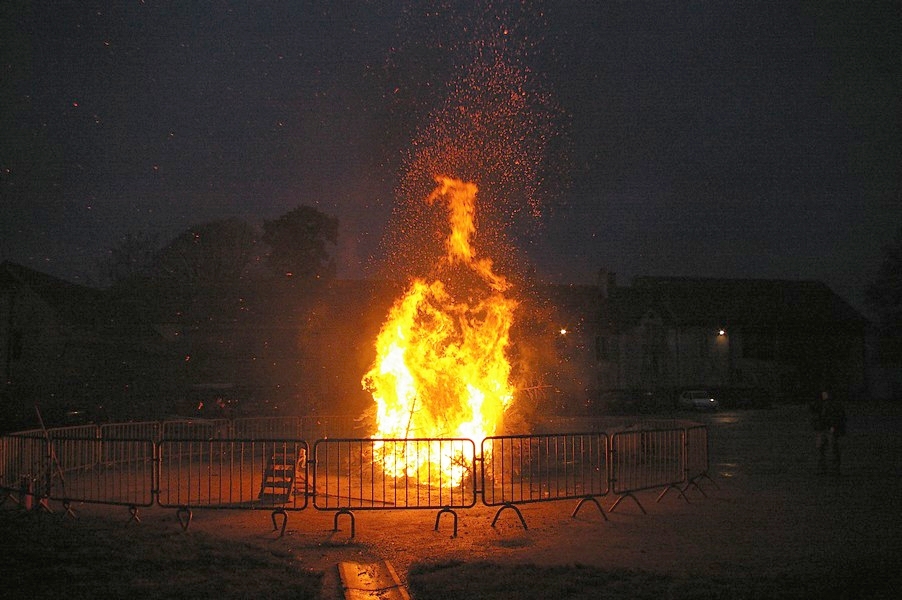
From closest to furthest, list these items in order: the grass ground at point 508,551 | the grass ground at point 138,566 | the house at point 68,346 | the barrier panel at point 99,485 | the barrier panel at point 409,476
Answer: the grass ground at point 138,566 → the grass ground at point 508,551 → the barrier panel at point 99,485 → the barrier panel at point 409,476 → the house at point 68,346

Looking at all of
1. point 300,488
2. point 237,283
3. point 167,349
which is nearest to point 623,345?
point 237,283

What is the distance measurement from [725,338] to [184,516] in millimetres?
53366

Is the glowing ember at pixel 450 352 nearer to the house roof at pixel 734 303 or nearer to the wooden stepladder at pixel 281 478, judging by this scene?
the wooden stepladder at pixel 281 478

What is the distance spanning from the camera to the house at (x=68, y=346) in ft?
138

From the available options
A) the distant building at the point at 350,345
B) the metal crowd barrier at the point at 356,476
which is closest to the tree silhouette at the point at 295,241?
the distant building at the point at 350,345

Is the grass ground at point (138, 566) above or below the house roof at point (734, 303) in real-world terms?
below

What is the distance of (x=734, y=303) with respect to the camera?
6194 centimetres

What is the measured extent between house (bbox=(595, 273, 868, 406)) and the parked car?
22.1ft

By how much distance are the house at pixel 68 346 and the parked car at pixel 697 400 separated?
30.9 metres

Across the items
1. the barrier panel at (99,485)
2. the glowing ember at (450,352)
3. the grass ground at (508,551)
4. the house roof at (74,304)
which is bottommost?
the grass ground at (508,551)

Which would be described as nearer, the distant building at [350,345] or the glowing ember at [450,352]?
the glowing ember at [450,352]

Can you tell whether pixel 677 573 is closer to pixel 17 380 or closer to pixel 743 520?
pixel 743 520

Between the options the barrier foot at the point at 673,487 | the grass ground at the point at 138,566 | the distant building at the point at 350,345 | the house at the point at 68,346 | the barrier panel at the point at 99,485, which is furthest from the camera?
the house at the point at 68,346

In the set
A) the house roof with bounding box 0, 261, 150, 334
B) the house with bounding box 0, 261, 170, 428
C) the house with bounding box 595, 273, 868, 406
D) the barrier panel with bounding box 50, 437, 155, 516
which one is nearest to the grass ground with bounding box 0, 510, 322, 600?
the barrier panel with bounding box 50, 437, 155, 516
